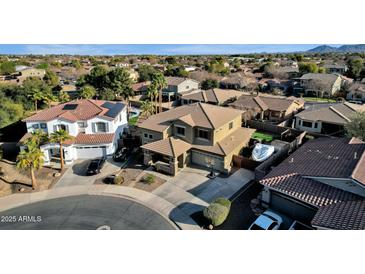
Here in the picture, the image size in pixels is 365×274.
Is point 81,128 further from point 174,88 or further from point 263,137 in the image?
point 174,88

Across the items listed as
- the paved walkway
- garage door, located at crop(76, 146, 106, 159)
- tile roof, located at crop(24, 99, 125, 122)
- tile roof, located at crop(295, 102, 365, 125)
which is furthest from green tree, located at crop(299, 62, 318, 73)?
the paved walkway

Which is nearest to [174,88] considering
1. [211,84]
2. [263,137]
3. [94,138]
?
[211,84]

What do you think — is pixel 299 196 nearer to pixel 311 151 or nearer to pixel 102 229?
pixel 311 151

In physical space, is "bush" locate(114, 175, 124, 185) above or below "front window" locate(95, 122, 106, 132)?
below

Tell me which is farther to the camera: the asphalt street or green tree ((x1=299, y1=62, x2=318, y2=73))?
green tree ((x1=299, y1=62, x2=318, y2=73))

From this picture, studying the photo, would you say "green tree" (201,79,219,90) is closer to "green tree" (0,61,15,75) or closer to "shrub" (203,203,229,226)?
"shrub" (203,203,229,226)

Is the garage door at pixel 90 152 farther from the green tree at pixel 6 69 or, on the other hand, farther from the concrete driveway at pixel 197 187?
the green tree at pixel 6 69
